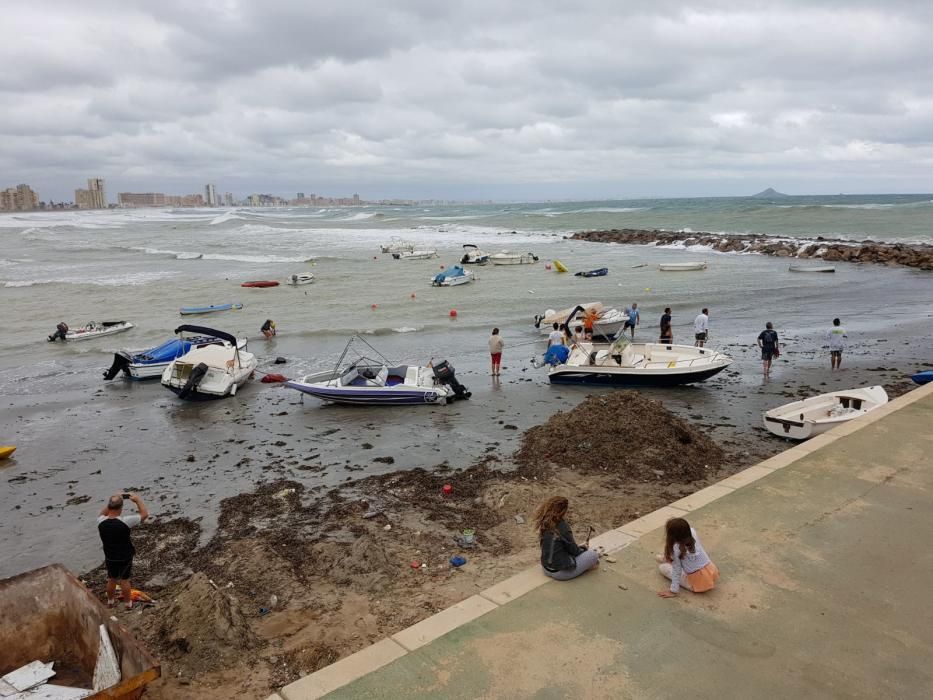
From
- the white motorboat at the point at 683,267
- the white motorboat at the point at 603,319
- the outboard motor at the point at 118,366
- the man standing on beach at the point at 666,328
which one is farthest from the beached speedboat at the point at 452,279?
the outboard motor at the point at 118,366

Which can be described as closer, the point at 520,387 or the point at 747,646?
the point at 747,646

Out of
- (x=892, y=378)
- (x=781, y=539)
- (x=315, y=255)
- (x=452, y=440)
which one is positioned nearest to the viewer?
(x=781, y=539)

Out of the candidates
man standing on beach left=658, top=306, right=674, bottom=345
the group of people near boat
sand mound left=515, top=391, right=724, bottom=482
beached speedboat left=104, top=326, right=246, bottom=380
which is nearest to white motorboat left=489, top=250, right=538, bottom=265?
man standing on beach left=658, top=306, right=674, bottom=345

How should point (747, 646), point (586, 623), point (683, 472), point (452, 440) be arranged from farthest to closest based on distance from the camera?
point (452, 440)
point (683, 472)
point (586, 623)
point (747, 646)

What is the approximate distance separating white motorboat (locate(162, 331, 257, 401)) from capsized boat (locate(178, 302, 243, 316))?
14.4 meters

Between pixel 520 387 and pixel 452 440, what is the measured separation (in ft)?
15.4

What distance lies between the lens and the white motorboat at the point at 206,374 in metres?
19.0

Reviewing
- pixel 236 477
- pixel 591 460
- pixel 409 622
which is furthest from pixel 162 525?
pixel 591 460

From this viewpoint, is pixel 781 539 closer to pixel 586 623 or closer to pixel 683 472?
pixel 586 623

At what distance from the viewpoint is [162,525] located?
35.6 feet

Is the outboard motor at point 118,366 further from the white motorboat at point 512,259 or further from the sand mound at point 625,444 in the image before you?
the white motorboat at point 512,259

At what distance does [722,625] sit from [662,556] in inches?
38.9

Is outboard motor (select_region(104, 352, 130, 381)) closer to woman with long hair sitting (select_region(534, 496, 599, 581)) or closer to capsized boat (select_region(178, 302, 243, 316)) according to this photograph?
capsized boat (select_region(178, 302, 243, 316))

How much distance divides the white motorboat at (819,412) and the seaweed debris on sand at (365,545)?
1.53 meters
